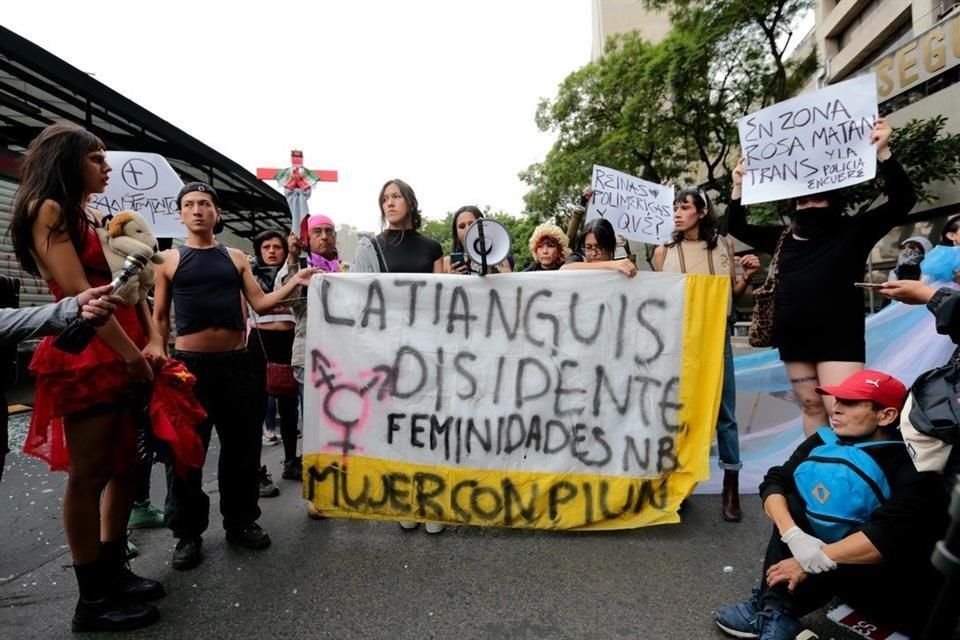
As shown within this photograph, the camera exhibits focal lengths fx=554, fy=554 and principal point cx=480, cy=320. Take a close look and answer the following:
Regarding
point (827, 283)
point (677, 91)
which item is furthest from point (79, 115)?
point (677, 91)

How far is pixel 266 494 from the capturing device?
141 inches

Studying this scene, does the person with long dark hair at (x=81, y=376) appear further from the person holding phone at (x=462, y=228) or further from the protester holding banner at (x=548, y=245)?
the protester holding banner at (x=548, y=245)

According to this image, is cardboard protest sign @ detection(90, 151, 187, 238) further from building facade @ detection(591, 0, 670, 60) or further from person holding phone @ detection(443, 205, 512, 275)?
building facade @ detection(591, 0, 670, 60)

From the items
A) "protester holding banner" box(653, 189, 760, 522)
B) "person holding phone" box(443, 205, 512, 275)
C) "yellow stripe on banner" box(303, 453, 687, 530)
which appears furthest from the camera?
"person holding phone" box(443, 205, 512, 275)

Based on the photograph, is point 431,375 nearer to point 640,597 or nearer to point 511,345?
point 511,345

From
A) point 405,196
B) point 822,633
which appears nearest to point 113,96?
point 405,196

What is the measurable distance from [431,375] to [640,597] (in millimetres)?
1392

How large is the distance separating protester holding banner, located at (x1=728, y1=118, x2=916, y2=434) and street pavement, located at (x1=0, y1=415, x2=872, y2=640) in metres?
0.91

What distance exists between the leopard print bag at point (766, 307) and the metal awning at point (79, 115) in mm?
8900

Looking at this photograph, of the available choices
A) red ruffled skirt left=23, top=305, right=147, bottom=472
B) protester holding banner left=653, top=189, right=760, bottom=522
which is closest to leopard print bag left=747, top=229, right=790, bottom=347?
protester holding banner left=653, top=189, right=760, bottom=522

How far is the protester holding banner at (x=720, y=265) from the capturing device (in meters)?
3.05

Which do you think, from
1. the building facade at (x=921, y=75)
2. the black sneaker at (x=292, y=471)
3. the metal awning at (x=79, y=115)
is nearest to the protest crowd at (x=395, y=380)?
the black sneaker at (x=292, y=471)

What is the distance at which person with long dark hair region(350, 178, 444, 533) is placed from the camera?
326 centimetres

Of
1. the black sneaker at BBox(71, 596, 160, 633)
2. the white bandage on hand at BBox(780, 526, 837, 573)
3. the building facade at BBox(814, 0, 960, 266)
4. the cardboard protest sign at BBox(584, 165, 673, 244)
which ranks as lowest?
the black sneaker at BBox(71, 596, 160, 633)
